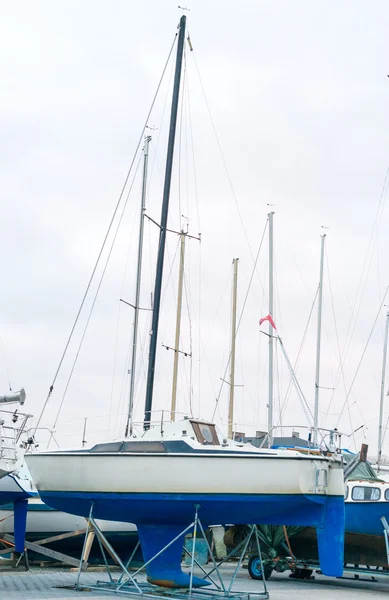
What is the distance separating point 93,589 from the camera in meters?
12.9

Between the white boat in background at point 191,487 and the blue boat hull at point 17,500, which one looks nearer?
the white boat in background at point 191,487

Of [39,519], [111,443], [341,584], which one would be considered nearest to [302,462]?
[111,443]

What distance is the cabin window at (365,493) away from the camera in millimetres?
15961

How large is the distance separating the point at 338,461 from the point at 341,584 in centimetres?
554

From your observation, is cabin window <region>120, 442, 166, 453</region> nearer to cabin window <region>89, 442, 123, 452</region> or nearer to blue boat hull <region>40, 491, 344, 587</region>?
cabin window <region>89, 442, 123, 452</region>

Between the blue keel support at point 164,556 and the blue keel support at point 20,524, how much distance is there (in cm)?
417

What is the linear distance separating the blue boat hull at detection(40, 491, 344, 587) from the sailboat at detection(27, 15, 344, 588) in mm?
15

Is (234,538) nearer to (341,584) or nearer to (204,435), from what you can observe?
(341,584)

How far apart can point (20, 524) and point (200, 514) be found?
17.6 ft

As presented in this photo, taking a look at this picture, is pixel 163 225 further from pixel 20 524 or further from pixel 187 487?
pixel 20 524

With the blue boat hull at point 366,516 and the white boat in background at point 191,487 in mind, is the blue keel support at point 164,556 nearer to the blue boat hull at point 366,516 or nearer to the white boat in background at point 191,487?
the white boat in background at point 191,487

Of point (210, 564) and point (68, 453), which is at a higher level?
point (68, 453)

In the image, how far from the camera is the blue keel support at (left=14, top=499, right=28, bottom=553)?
1601 centimetres

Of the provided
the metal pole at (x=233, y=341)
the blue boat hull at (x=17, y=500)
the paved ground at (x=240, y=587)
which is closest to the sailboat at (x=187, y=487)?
the paved ground at (x=240, y=587)
